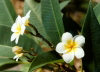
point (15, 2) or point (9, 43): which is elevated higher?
point (9, 43)

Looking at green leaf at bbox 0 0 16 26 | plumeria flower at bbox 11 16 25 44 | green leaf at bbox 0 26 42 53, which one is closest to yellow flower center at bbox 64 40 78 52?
plumeria flower at bbox 11 16 25 44

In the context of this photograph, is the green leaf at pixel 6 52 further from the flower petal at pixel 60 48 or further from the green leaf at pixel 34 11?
the flower petal at pixel 60 48

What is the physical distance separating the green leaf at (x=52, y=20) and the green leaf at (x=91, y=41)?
0.14 metres

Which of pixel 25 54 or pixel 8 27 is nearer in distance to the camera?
pixel 25 54

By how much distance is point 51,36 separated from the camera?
3.48 feet

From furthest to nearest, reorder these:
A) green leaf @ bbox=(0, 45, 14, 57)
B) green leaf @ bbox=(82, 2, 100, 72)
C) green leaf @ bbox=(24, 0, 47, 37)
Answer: green leaf @ bbox=(24, 0, 47, 37) < green leaf @ bbox=(0, 45, 14, 57) < green leaf @ bbox=(82, 2, 100, 72)

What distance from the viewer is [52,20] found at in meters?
1.08

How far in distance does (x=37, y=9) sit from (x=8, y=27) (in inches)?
7.6

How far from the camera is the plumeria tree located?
93cm

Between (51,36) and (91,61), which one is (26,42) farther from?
(91,61)

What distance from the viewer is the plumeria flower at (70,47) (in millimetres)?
932

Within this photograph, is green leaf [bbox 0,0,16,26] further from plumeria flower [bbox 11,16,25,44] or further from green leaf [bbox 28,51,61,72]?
green leaf [bbox 28,51,61,72]

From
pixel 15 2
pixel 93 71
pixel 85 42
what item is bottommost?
pixel 15 2

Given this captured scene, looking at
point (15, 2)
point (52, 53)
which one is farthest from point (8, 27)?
point (15, 2)
